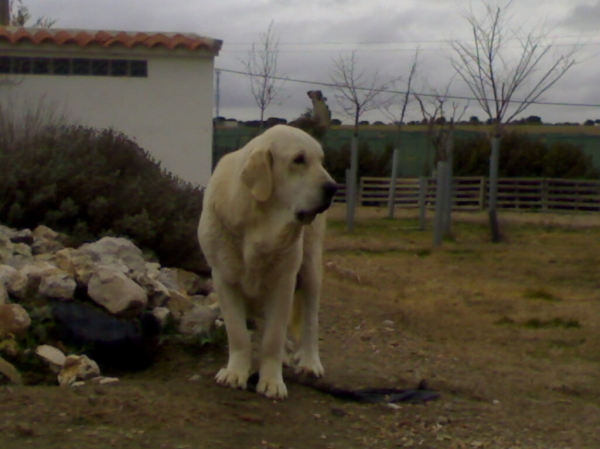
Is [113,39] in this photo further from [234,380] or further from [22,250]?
[234,380]

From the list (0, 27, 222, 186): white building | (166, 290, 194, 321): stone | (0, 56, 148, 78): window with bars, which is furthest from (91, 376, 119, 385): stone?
(0, 56, 148, 78): window with bars

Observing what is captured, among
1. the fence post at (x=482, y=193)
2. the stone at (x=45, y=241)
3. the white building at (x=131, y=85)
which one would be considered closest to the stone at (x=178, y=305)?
the stone at (x=45, y=241)

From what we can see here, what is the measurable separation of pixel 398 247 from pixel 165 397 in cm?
1284

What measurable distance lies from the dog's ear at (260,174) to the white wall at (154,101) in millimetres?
7862

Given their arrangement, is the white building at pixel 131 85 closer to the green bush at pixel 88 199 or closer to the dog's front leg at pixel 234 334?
the green bush at pixel 88 199

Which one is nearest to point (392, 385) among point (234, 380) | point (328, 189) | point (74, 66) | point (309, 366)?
point (309, 366)

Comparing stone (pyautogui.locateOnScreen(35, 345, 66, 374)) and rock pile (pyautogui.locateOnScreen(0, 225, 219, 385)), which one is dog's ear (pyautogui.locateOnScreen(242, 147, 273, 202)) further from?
stone (pyautogui.locateOnScreen(35, 345, 66, 374))

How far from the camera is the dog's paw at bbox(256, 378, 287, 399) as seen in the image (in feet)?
17.8

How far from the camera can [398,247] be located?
1783cm

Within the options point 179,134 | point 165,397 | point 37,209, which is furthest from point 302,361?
point 179,134

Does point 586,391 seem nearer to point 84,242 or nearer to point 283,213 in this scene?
point 283,213

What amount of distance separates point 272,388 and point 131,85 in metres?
8.21

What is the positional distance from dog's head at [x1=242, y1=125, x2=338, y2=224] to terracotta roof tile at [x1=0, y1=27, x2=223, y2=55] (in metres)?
7.98

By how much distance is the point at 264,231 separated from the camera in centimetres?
509
